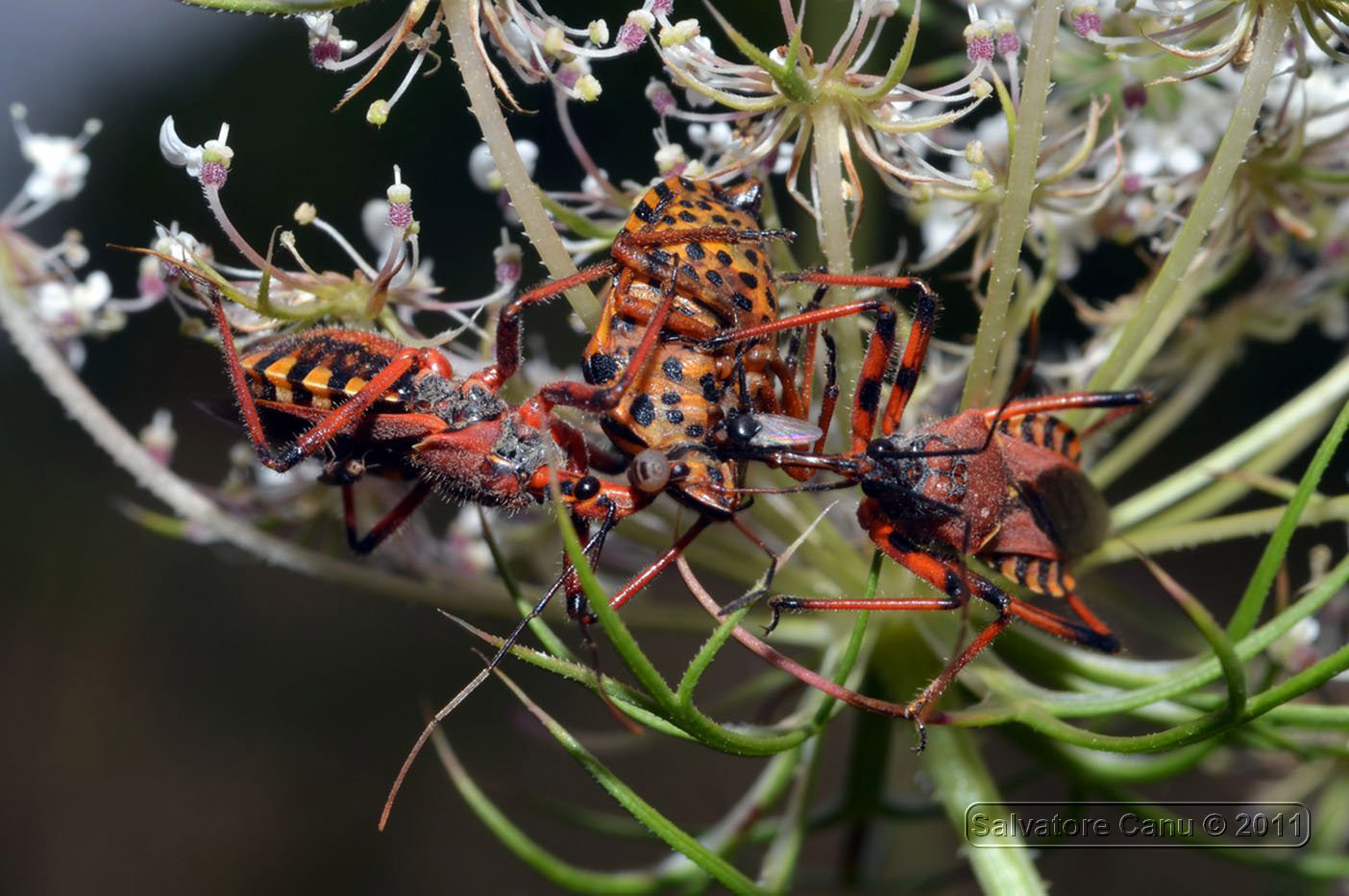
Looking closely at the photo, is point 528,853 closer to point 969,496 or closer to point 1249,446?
point 969,496

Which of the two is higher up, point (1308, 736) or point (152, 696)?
point (1308, 736)

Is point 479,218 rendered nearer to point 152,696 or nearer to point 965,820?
point 152,696

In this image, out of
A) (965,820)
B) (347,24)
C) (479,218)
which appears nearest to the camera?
(965,820)

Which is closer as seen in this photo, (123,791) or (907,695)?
(907,695)

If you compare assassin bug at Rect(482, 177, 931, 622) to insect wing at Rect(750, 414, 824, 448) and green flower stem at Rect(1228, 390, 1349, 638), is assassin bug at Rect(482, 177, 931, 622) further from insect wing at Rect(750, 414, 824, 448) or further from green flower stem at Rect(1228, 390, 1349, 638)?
green flower stem at Rect(1228, 390, 1349, 638)

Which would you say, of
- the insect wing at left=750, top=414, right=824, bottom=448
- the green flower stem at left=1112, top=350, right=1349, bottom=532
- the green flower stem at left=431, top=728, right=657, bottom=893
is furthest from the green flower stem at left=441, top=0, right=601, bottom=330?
the green flower stem at left=1112, top=350, right=1349, bottom=532

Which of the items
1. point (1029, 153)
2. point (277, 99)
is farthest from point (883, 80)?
point (277, 99)
